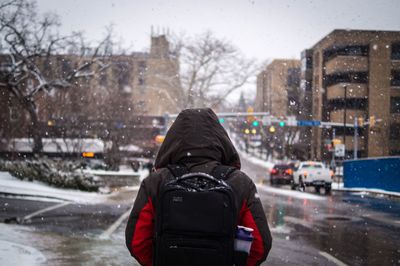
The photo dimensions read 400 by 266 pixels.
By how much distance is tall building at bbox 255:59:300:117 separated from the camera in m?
44.9

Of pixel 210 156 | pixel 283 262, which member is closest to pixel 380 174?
pixel 283 262

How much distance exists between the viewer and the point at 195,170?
9.67 ft

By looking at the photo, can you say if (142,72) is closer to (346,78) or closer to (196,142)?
(346,78)

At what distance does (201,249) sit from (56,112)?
31133 millimetres

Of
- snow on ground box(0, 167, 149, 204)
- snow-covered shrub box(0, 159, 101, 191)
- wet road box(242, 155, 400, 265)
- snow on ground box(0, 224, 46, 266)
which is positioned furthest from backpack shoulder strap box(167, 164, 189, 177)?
snow-covered shrub box(0, 159, 101, 191)

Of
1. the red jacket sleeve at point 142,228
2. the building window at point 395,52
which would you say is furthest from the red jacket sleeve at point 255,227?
the building window at point 395,52

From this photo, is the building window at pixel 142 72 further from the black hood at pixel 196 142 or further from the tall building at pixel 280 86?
the black hood at pixel 196 142

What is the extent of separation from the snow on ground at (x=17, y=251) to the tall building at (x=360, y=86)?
23.0 m

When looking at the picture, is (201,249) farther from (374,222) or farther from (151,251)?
(374,222)

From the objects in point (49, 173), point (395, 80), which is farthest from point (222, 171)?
point (395, 80)

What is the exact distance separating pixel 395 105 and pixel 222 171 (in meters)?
28.4

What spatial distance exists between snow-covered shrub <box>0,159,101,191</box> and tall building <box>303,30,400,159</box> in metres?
17.2

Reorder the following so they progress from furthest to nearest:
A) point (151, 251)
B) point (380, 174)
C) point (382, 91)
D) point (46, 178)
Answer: point (382, 91) → point (380, 174) → point (46, 178) → point (151, 251)

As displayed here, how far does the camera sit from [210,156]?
9.87 ft
